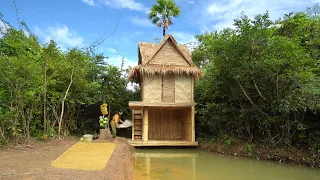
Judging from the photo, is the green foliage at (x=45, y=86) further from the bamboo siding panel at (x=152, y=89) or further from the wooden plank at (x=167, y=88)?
the wooden plank at (x=167, y=88)

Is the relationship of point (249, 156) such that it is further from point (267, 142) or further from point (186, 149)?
point (186, 149)

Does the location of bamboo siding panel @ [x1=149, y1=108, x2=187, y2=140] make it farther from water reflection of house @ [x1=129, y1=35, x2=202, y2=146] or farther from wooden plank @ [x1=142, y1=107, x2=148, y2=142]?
wooden plank @ [x1=142, y1=107, x2=148, y2=142]

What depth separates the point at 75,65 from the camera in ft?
→ 33.8

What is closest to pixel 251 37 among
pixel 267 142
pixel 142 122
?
pixel 267 142

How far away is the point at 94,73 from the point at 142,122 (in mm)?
3973

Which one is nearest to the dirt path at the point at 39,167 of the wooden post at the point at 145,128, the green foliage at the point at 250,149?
the wooden post at the point at 145,128

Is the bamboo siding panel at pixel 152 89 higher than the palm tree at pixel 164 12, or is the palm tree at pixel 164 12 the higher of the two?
the palm tree at pixel 164 12

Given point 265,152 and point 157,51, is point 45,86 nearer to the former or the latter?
point 157,51

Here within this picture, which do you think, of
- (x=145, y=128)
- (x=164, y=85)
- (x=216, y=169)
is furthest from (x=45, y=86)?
(x=216, y=169)

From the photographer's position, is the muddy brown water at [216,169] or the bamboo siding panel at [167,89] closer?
the muddy brown water at [216,169]

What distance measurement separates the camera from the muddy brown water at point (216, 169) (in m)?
6.55

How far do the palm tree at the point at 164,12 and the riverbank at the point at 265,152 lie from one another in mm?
11205

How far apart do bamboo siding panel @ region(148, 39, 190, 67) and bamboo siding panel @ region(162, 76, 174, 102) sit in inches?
30.3

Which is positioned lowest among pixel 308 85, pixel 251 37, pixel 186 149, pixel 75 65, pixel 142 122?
pixel 186 149
